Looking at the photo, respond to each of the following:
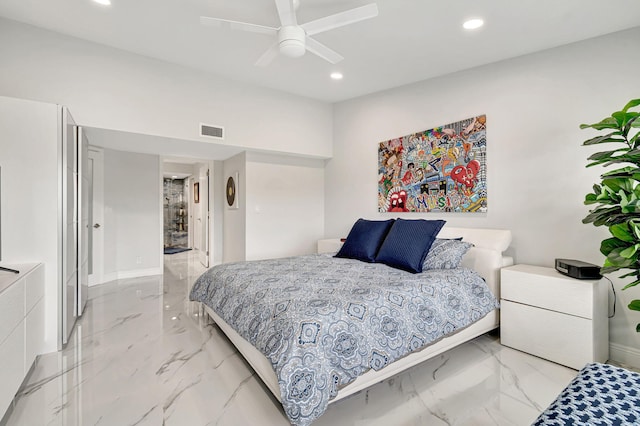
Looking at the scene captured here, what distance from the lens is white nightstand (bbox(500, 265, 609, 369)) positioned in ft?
7.29

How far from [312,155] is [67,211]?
3132 mm

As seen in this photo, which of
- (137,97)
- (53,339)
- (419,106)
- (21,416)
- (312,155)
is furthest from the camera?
(312,155)

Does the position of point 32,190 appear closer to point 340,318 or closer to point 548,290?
point 340,318

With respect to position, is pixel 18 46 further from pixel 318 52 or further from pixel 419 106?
pixel 419 106

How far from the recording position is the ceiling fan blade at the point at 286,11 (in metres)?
1.99

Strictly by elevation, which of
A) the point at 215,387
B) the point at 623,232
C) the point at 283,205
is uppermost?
the point at 283,205

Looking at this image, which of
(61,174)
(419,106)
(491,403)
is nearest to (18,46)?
(61,174)

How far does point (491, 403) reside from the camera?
6.10 feet

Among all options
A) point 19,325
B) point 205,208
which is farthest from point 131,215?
point 19,325

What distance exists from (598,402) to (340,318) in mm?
1070

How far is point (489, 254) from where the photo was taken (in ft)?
9.28

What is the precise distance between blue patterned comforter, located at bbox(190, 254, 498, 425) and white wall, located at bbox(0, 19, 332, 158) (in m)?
1.96

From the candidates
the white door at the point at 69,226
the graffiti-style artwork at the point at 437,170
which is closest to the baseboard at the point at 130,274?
the white door at the point at 69,226

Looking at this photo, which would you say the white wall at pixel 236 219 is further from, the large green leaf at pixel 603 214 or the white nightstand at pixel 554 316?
the large green leaf at pixel 603 214
